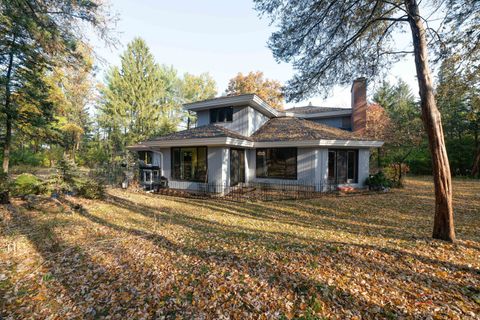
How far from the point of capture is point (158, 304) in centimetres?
290

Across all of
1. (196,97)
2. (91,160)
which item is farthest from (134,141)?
(196,97)

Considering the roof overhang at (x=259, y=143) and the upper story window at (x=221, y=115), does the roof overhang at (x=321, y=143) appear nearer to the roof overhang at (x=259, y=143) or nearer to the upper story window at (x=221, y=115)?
the roof overhang at (x=259, y=143)

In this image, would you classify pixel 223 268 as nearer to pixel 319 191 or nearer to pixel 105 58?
pixel 105 58

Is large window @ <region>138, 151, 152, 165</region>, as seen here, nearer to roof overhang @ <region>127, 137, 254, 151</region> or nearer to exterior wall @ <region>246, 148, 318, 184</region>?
roof overhang @ <region>127, 137, 254, 151</region>

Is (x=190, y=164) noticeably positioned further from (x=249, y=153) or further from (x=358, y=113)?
(x=358, y=113)

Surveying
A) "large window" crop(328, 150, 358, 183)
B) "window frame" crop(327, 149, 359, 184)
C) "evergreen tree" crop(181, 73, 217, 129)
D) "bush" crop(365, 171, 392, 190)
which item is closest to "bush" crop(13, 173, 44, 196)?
"window frame" crop(327, 149, 359, 184)

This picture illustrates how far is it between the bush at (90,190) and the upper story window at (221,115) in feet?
25.2

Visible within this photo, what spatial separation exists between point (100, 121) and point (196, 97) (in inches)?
553

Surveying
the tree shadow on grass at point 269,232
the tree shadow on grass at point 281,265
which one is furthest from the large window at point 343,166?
the tree shadow on grass at point 281,265

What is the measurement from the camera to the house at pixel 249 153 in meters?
11.3

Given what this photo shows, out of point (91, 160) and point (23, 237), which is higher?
point (91, 160)

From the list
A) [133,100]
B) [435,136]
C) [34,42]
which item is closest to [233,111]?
[34,42]

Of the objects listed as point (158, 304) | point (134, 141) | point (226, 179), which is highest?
point (134, 141)

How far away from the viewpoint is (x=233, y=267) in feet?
12.4
